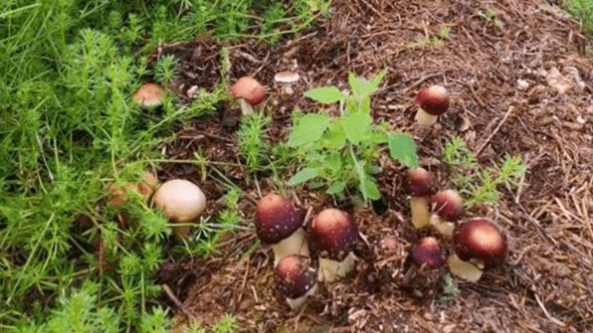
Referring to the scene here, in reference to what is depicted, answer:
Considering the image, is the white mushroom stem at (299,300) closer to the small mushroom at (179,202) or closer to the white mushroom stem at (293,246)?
the white mushroom stem at (293,246)

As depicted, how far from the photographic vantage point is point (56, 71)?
11.3ft

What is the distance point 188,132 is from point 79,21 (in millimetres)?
839

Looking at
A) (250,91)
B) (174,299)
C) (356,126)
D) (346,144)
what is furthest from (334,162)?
(174,299)

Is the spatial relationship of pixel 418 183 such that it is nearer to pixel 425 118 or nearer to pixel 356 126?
pixel 356 126

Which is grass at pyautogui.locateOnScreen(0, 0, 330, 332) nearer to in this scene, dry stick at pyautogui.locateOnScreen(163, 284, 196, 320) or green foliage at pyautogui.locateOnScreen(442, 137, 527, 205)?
dry stick at pyautogui.locateOnScreen(163, 284, 196, 320)

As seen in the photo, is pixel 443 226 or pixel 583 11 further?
pixel 583 11

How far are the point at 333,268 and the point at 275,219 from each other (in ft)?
0.96

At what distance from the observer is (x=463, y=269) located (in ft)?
8.80

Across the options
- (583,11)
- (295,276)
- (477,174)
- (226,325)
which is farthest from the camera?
(583,11)

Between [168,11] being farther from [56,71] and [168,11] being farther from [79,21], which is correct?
[56,71]

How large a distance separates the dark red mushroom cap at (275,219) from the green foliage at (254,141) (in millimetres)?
587

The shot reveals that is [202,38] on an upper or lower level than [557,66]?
upper

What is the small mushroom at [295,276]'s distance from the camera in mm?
2523

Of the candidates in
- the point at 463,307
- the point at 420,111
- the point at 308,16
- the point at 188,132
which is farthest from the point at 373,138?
the point at 308,16
